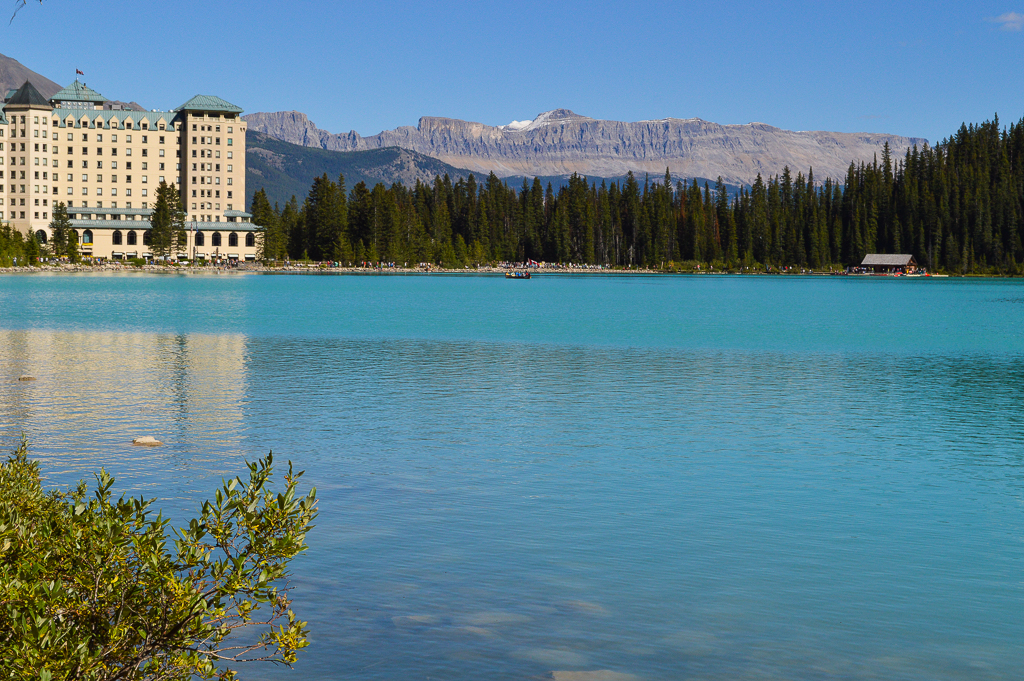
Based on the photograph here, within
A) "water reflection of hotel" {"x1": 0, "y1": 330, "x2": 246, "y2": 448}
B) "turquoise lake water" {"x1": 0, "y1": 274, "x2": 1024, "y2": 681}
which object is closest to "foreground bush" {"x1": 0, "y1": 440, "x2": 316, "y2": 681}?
"turquoise lake water" {"x1": 0, "y1": 274, "x2": 1024, "y2": 681}

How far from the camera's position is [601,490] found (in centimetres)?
2094

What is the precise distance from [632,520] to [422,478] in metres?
5.46

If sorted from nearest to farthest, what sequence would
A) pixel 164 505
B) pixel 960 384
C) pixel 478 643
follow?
pixel 478 643 → pixel 164 505 → pixel 960 384

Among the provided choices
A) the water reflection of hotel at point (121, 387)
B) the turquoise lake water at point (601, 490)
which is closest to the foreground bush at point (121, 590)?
the turquoise lake water at point (601, 490)

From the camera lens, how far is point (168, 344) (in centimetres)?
5653

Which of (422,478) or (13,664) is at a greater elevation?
(13,664)

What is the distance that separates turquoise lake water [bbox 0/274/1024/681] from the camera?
12.3 metres

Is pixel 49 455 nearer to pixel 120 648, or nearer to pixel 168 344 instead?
pixel 120 648

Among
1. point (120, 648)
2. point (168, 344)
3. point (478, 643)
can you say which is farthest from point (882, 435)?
point (168, 344)

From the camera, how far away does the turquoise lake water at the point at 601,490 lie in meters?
12.3

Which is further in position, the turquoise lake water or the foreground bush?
the turquoise lake water

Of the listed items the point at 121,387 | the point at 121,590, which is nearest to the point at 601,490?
the point at 121,590

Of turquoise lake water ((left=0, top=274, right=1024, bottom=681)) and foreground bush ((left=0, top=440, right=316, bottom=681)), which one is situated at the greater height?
foreground bush ((left=0, top=440, right=316, bottom=681))

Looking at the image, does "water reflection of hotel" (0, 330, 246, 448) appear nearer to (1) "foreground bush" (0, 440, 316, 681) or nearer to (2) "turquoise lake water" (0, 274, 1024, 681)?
(2) "turquoise lake water" (0, 274, 1024, 681)
